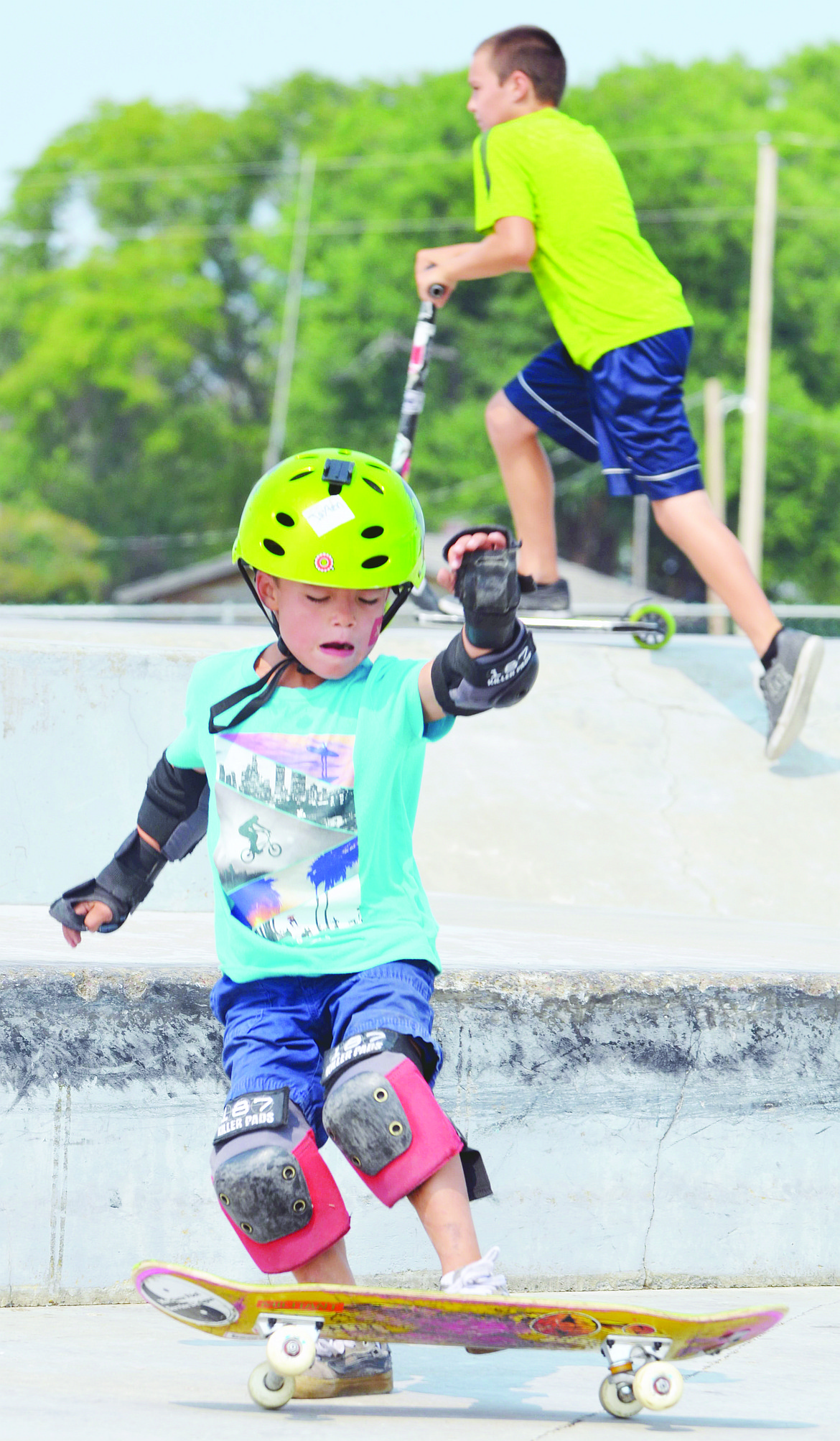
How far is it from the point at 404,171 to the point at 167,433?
12.7m

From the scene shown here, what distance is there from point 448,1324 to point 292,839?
77 centimetres

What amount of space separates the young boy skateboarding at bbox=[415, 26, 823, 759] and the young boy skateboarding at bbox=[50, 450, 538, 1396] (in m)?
2.35

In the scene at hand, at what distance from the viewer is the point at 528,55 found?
17.5 feet

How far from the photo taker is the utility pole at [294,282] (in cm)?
4212

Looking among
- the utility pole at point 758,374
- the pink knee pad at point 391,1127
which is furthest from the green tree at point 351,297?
the pink knee pad at point 391,1127

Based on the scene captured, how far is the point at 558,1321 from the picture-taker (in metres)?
2.21

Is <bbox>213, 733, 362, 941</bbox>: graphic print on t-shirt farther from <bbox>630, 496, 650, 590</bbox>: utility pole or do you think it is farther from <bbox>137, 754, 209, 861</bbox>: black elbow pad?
<bbox>630, 496, 650, 590</bbox>: utility pole

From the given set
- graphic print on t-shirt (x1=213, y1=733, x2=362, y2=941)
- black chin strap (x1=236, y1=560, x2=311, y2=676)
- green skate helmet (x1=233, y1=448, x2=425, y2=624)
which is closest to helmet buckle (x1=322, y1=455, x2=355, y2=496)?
green skate helmet (x1=233, y1=448, x2=425, y2=624)

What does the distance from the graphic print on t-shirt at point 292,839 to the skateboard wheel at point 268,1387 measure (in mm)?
642

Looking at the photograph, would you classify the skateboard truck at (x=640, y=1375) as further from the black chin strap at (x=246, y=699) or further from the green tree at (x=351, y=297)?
the green tree at (x=351, y=297)

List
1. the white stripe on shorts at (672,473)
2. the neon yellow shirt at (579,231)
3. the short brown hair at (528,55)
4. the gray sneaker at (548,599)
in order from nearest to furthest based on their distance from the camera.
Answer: the white stripe on shorts at (672,473)
the neon yellow shirt at (579,231)
the short brown hair at (528,55)
the gray sneaker at (548,599)

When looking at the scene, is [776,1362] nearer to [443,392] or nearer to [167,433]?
[443,392]

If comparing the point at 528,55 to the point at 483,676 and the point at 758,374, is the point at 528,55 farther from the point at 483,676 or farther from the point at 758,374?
the point at 758,374

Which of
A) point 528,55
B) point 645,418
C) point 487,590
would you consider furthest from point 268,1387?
point 528,55
